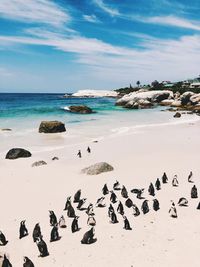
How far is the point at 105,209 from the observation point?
671 inches

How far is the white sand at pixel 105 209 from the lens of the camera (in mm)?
12766

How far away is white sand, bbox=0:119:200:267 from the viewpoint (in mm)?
12766

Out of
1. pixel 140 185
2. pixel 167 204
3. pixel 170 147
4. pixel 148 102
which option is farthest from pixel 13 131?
pixel 148 102

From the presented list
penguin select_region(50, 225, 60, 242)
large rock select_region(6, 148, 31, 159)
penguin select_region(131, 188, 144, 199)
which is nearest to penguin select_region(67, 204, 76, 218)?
penguin select_region(50, 225, 60, 242)

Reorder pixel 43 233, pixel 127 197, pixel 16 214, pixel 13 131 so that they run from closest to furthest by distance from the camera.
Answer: pixel 43 233
pixel 16 214
pixel 127 197
pixel 13 131

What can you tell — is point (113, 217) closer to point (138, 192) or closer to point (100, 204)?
point (100, 204)

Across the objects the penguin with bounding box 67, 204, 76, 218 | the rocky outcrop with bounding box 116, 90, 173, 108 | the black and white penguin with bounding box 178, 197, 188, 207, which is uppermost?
the rocky outcrop with bounding box 116, 90, 173, 108

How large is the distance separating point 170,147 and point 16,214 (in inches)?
727

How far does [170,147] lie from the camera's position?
32.8 meters

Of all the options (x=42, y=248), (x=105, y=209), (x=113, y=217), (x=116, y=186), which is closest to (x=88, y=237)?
(x=42, y=248)

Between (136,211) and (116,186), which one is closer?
(136,211)

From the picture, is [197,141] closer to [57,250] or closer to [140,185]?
[140,185]

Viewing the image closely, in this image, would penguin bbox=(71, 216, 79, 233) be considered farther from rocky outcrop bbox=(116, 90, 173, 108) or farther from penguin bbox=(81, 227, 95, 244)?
rocky outcrop bbox=(116, 90, 173, 108)

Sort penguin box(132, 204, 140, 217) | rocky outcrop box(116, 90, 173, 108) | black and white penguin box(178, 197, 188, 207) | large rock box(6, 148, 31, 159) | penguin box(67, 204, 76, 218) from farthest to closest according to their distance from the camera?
rocky outcrop box(116, 90, 173, 108) → large rock box(6, 148, 31, 159) → black and white penguin box(178, 197, 188, 207) → penguin box(67, 204, 76, 218) → penguin box(132, 204, 140, 217)
